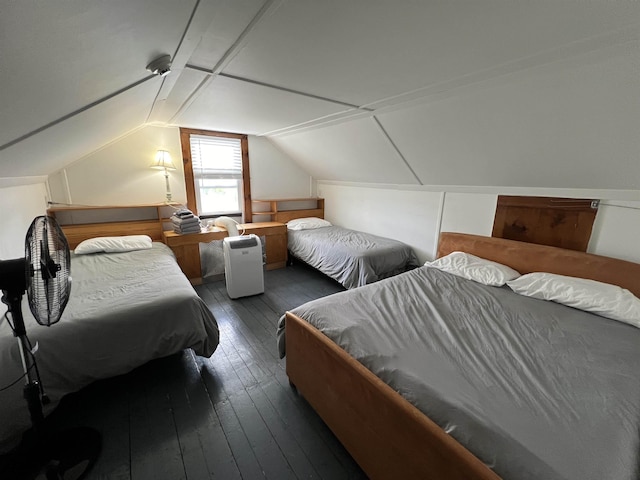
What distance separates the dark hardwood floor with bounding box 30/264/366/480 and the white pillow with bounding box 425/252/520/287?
5.54ft

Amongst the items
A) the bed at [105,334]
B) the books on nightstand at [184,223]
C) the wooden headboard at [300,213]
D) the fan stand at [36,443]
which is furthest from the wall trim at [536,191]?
the fan stand at [36,443]

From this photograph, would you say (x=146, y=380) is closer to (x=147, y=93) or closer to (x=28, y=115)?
(x=28, y=115)

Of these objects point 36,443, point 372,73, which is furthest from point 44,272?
point 372,73

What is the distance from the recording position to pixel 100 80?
1265 millimetres

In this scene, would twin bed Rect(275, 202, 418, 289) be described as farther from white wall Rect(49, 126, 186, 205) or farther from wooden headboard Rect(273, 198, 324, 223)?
white wall Rect(49, 126, 186, 205)

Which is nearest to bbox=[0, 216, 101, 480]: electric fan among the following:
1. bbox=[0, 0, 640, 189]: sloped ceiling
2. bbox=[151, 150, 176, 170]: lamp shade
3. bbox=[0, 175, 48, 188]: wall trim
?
bbox=[0, 0, 640, 189]: sloped ceiling

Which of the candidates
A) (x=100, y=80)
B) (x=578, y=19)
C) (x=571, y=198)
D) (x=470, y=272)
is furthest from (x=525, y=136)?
(x=100, y=80)

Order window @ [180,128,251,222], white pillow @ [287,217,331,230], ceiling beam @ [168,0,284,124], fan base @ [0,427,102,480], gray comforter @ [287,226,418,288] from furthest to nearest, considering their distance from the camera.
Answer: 1. white pillow @ [287,217,331,230]
2. window @ [180,128,251,222]
3. gray comforter @ [287,226,418,288]
4. fan base @ [0,427,102,480]
5. ceiling beam @ [168,0,284,124]

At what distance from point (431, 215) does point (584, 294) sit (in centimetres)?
164

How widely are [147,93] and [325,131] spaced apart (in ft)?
6.17

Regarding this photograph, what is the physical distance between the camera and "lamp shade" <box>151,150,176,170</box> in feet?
11.2

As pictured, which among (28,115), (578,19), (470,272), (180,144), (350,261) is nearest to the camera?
(578,19)

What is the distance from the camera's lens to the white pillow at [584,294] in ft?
5.44

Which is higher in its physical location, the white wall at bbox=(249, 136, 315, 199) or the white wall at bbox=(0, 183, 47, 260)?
the white wall at bbox=(249, 136, 315, 199)
